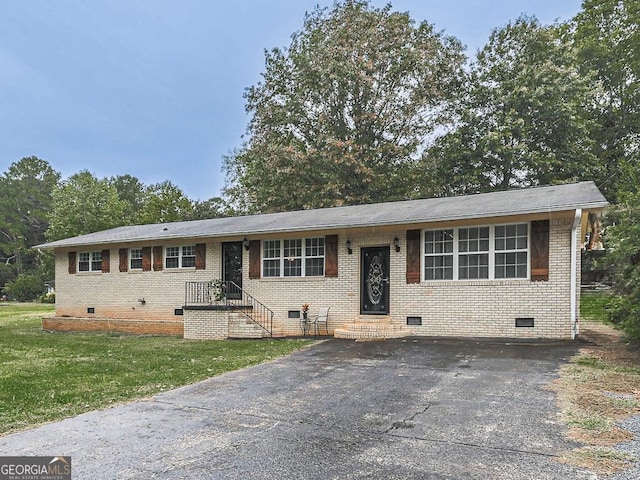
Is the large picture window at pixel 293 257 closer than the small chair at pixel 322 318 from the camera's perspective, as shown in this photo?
No

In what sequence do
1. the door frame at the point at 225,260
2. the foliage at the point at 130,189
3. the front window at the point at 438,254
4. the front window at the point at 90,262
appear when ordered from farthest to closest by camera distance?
the foliage at the point at 130,189
the front window at the point at 90,262
the door frame at the point at 225,260
the front window at the point at 438,254

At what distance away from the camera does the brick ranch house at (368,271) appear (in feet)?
31.7

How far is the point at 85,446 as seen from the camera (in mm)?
3965

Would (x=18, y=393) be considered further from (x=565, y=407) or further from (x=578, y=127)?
(x=578, y=127)

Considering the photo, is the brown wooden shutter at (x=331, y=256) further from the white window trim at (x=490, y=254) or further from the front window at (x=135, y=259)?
the front window at (x=135, y=259)

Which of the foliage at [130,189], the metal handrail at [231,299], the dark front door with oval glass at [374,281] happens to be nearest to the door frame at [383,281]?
the dark front door with oval glass at [374,281]

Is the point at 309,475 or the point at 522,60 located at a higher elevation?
the point at 522,60

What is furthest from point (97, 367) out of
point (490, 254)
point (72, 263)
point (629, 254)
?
point (72, 263)

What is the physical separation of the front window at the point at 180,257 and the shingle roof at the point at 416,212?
0.55 metres

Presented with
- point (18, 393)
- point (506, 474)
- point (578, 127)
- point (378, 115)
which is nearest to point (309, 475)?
point (506, 474)

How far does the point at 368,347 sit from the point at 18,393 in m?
6.18

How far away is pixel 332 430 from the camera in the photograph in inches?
169

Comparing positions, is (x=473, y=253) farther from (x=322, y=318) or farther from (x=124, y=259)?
(x=124, y=259)

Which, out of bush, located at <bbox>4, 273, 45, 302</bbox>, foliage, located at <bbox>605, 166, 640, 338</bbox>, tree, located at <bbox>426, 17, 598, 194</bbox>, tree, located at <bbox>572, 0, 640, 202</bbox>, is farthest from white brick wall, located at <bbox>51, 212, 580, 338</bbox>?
bush, located at <bbox>4, 273, 45, 302</bbox>
